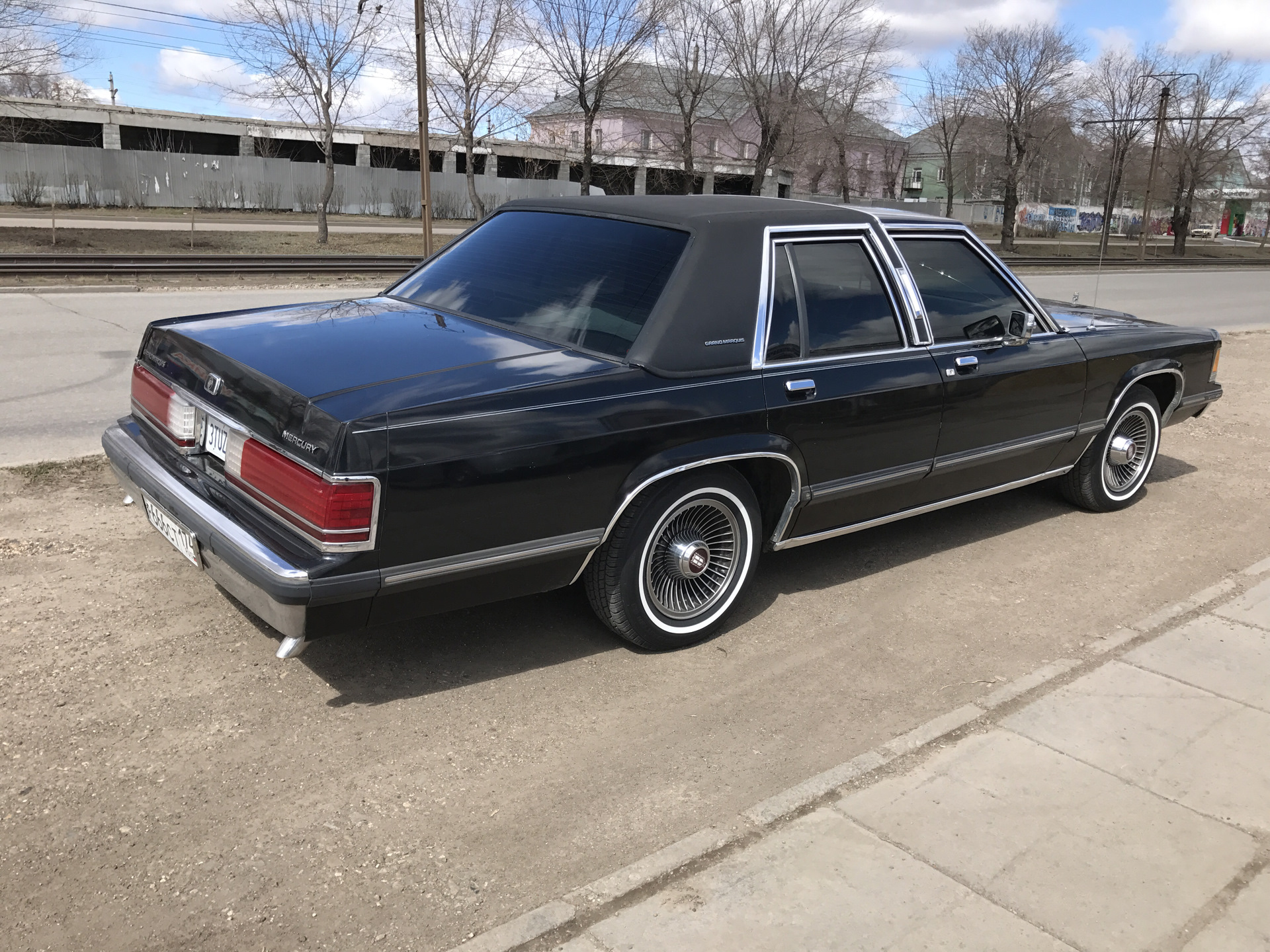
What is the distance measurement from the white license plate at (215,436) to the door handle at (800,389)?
2.09 meters

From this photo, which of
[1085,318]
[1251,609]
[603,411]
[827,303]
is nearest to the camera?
[603,411]

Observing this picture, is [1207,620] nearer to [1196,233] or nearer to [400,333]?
[400,333]

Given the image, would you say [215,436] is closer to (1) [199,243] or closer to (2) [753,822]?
(2) [753,822]

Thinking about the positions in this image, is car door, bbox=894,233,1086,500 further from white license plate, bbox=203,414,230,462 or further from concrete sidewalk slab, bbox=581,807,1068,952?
white license plate, bbox=203,414,230,462

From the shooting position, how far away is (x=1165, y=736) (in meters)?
3.74

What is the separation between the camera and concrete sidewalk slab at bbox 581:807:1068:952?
263 centimetres

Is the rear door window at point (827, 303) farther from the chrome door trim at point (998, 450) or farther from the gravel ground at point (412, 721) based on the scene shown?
the gravel ground at point (412, 721)

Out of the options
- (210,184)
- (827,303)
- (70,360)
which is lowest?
(70,360)

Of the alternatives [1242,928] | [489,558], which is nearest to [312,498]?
[489,558]

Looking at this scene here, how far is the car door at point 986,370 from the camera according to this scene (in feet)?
16.1

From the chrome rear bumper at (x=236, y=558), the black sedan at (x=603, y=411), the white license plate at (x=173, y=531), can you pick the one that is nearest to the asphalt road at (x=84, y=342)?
the white license plate at (x=173, y=531)

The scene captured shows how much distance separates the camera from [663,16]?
3288 centimetres

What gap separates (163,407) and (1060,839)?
3504 mm

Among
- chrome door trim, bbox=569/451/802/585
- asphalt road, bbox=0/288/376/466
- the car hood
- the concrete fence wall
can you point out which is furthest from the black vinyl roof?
the concrete fence wall
